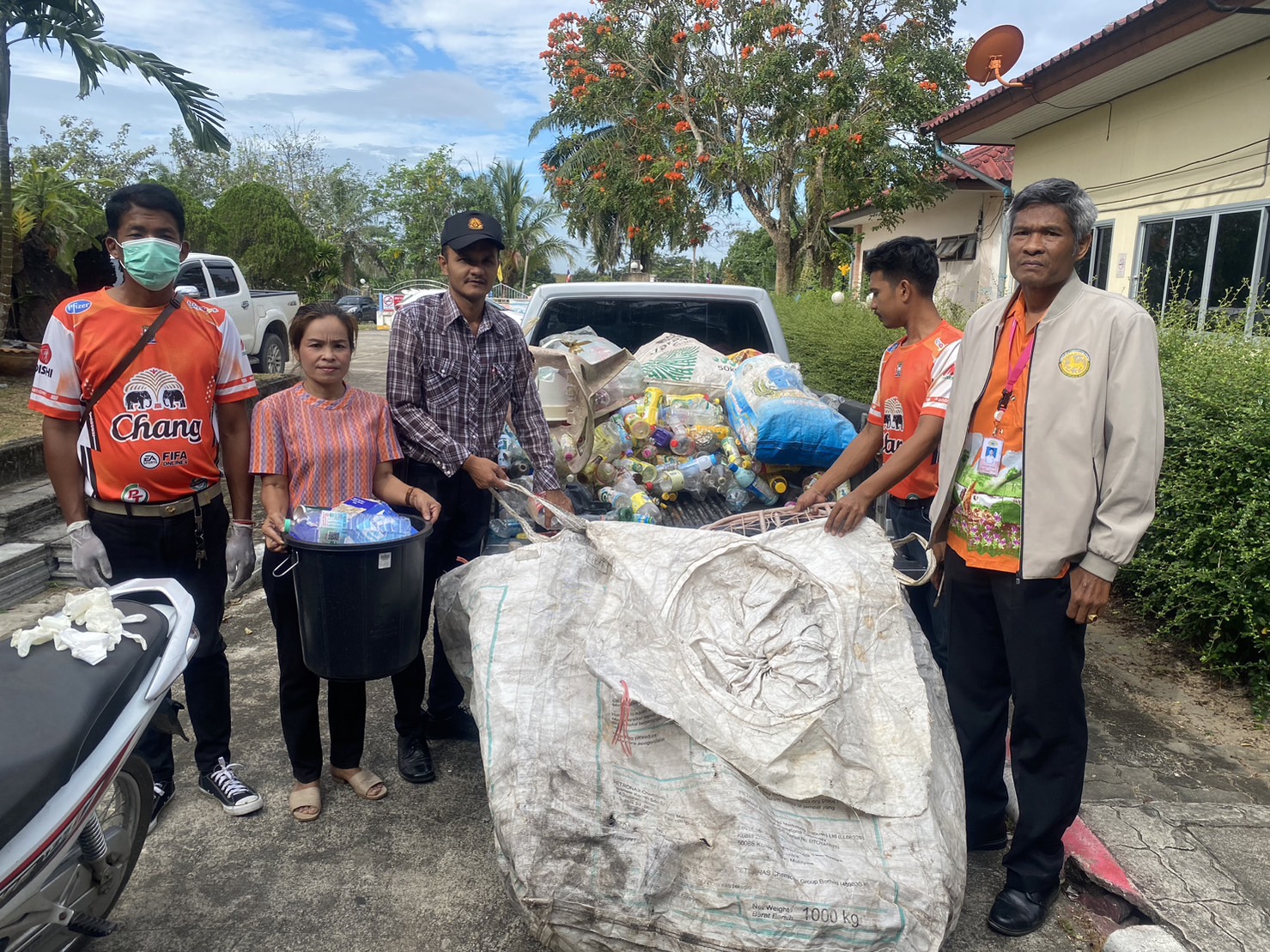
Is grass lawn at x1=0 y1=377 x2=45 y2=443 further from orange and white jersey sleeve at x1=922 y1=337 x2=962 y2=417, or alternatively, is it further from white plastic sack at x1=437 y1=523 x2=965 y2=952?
orange and white jersey sleeve at x1=922 y1=337 x2=962 y2=417

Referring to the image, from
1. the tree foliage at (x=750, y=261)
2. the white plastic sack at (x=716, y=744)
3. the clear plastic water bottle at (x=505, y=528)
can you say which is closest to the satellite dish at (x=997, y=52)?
the clear plastic water bottle at (x=505, y=528)

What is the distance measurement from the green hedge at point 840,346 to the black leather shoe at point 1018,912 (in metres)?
5.37

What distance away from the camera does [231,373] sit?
312 centimetres

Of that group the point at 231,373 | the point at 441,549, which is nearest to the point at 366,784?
the point at 441,549

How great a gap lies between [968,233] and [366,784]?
1475cm

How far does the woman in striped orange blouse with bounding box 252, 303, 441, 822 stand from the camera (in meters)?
3.07

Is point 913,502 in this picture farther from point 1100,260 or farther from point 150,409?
point 1100,260

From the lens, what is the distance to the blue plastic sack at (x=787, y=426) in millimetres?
3742

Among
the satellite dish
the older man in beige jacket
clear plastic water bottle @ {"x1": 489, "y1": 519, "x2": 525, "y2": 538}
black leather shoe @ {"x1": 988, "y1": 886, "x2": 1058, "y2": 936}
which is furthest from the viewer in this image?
the satellite dish

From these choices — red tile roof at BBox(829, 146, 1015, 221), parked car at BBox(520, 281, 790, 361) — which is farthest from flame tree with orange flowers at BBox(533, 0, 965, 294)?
parked car at BBox(520, 281, 790, 361)

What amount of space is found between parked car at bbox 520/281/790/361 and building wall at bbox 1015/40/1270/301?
191 inches

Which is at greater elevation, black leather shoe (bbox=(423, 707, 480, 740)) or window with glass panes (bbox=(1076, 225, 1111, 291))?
window with glass panes (bbox=(1076, 225, 1111, 291))

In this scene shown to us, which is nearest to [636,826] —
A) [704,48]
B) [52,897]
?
[52,897]

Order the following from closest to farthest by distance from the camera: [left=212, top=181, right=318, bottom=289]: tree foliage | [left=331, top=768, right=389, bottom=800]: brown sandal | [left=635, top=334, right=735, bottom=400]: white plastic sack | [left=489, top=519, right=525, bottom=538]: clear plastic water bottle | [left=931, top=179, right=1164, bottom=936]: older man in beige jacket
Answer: [left=931, top=179, right=1164, bottom=936]: older man in beige jacket < [left=331, top=768, right=389, bottom=800]: brown sandal < [left=489, top=519, right=525, bottom=538]: clear plastic water bottle < [left=635, top=334, right=735, bottom=400]: white plastic sack < [left=212, top=181, right=318, bottom=289]: tree foliage
